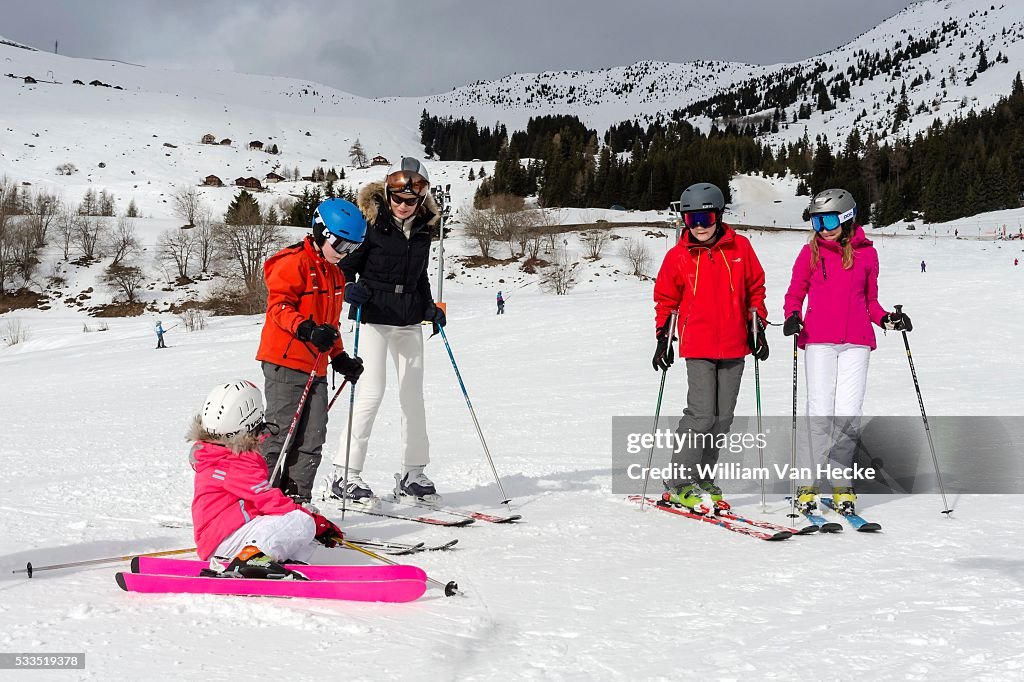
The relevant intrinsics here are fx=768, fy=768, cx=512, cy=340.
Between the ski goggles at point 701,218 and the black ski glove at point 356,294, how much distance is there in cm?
210

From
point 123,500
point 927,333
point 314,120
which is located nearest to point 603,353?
point 927,333

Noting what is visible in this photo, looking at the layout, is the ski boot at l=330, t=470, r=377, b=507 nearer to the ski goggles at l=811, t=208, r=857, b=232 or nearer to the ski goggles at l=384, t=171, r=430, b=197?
the ski goggles at l=384, t=171, r=430, b=197

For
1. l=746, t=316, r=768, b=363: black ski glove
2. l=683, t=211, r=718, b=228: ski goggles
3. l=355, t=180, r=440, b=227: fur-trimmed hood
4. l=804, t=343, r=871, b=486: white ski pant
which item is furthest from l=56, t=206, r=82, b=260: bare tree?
l=804, t=343, r=871, b=486: white ski pant

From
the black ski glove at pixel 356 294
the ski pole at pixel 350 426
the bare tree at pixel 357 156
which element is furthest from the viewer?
the bare tree at pixel 357 156

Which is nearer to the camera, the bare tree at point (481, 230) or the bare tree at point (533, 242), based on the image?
the bare tree at point (533, 242)

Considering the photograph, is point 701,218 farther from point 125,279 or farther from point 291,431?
point 125,279

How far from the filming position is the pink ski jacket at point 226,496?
3.30m

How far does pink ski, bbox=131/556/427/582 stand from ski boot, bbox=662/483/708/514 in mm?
2283

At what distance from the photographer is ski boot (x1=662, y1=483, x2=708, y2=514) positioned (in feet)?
16.2

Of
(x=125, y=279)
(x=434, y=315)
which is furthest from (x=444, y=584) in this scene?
(x=125, y=279)

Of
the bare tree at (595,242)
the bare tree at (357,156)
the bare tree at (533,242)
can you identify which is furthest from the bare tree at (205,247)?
the bare tree at (357,156)

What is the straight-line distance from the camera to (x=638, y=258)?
5256 centimetres

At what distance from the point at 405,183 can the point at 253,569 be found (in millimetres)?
2722

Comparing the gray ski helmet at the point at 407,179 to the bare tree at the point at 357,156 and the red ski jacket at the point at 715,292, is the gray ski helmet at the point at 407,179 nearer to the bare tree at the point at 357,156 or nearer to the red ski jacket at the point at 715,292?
the red ski jacket at the point at 715,292
